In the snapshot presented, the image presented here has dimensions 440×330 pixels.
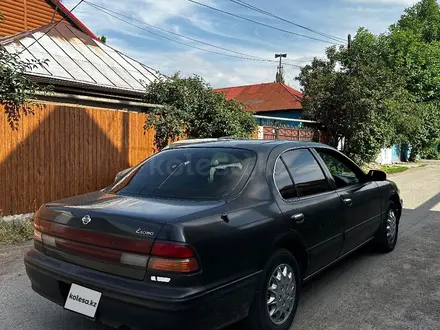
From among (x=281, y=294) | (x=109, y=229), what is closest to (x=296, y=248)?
(x=281, y=294)

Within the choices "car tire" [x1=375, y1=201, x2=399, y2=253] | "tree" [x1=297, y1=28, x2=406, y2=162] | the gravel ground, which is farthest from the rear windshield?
"tree" [x1=297, y1=28, x2=406, y2=162]

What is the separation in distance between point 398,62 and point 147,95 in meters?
20.8

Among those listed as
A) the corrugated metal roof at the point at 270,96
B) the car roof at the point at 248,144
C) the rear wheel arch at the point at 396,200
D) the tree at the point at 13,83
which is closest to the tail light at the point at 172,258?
the car roof at the point at 248,144

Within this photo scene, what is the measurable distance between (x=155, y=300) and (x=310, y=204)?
5.70ft

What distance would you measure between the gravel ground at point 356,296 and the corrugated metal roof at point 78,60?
664cm

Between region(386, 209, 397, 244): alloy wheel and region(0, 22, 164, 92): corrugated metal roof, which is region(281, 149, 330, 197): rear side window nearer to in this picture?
region(386, 209, 397, 244): alloy wheel

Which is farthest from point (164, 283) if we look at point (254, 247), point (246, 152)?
point (246, 152)

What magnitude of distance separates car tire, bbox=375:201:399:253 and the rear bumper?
2.92 meters

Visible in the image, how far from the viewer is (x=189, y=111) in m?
9.79

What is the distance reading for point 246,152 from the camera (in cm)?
348

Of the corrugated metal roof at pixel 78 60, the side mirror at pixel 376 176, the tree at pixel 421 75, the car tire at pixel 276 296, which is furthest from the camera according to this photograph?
the tree at pixel 421 75

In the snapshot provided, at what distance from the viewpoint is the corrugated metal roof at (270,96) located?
27.9 metres

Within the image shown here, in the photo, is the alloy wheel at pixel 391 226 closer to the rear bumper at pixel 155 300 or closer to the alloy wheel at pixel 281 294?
the alloy wheel at pixel 281 294

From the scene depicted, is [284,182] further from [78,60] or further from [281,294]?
[78,60]
